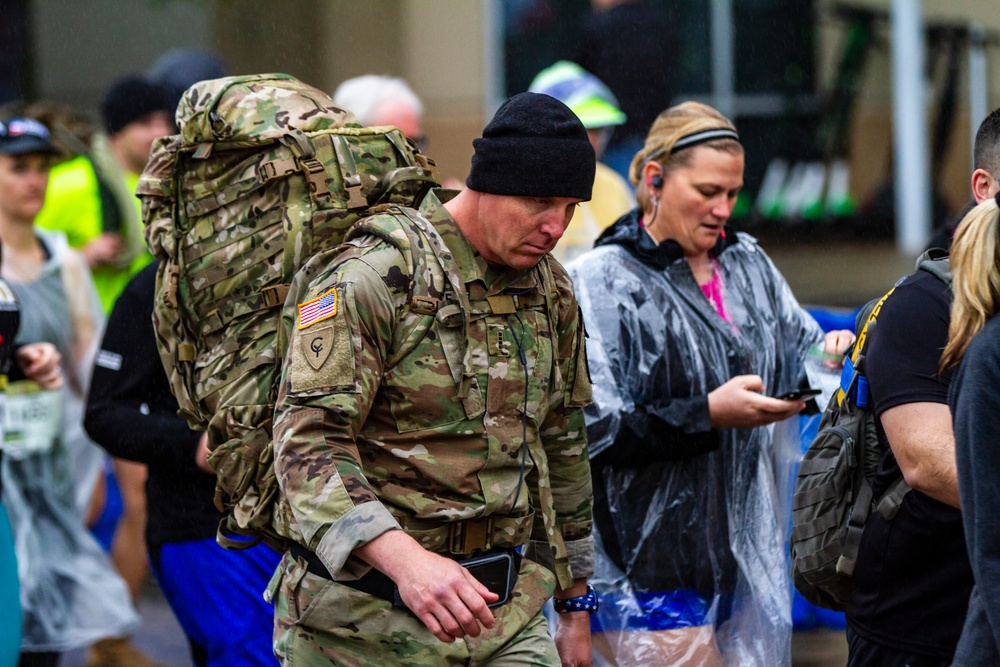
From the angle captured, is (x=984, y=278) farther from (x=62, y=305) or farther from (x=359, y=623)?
(x=62, y=305)

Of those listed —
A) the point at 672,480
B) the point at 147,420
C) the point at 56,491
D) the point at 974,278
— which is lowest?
the point at 56,491

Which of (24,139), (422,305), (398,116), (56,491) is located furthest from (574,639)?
(24,139)

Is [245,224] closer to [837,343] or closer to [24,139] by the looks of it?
[837,343]

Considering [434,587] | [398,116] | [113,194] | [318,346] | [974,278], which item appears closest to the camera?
[974,278]

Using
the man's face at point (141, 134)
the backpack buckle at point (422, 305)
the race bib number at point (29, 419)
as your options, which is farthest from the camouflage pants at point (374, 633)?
the man's face at point (141, 134)

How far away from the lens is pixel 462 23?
41.9 ft

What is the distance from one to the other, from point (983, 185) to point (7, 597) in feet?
10.2

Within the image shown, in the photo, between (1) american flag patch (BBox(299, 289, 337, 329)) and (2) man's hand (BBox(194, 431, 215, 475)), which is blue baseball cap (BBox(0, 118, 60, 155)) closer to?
(2) man's hand (BBox(194, 431, 215, 475))

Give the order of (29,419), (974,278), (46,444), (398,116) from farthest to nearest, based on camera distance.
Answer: (398,116)
(46,444)
(29,419)
(974,278)

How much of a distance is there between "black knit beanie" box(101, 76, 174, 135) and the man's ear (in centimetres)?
427

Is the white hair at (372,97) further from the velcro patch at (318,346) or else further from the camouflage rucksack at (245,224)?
the velcro patch at (318,346)

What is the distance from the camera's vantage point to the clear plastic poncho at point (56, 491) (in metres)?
5.98

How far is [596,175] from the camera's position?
6.46m

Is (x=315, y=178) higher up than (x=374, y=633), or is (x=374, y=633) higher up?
(x=315, y=178)
